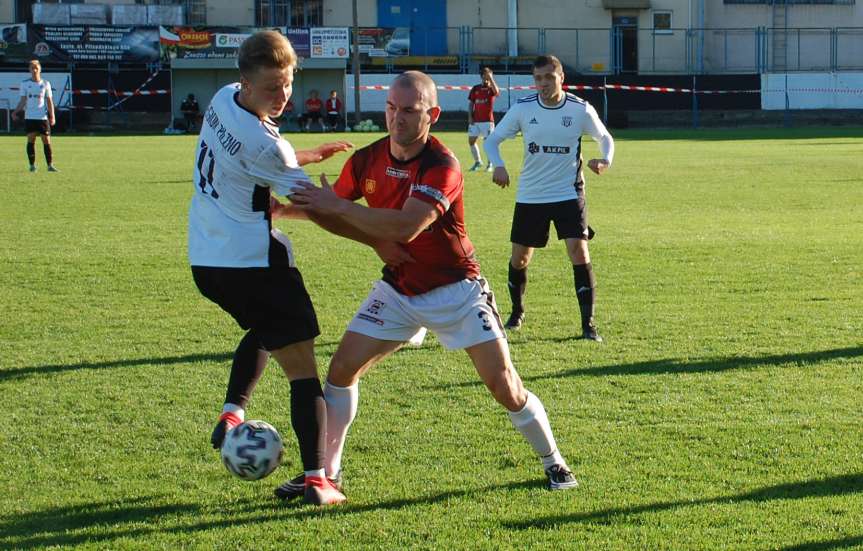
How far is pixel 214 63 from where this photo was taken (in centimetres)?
4256

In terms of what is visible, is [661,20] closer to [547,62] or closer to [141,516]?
[547,62]

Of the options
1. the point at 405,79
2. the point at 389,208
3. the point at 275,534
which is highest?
the point at 405,79

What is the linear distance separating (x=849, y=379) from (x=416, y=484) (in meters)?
3.28

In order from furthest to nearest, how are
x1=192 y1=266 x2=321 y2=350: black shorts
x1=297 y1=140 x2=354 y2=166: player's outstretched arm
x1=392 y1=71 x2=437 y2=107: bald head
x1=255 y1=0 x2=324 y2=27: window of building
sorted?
x1=255 y1=0 x2=324 y2=27: window of building, x1=297 y1=140 x2=354 y2=166: player's outstretched arm, x1=192 y1=266 x2=321 y2=350: black shorts, x1=392 y1=71 x2=437 y2=107: bald head

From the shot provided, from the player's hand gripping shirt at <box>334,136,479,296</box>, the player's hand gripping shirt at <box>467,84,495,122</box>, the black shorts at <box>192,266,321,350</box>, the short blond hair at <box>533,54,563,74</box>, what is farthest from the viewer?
the player's hand gripping shirt at <box>467,84,495,122</box>

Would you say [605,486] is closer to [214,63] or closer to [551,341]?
[551,341]

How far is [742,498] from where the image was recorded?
5.00 meters

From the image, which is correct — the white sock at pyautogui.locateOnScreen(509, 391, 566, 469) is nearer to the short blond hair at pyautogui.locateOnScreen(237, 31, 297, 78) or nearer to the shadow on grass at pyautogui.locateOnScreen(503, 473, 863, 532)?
the shadow on grass at pyautogui.locateOnScreen(503, 473, 863, 532)

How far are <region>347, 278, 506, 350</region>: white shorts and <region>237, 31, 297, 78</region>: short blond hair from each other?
1.14 m

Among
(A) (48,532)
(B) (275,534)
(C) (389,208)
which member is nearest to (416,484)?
(B) (275,534)

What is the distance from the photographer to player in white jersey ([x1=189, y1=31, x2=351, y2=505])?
4.59 meters

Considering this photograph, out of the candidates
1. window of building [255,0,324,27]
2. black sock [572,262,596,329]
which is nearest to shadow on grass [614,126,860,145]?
window of building [255,0,324,27]

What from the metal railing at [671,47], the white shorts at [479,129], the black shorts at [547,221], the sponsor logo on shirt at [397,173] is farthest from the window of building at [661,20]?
the sponsor logo on shirt at [397,173]

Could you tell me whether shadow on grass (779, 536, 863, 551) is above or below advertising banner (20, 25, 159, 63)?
below
